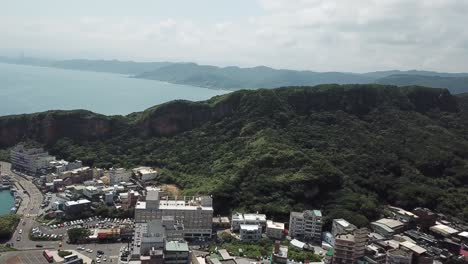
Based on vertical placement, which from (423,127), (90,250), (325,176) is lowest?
(90,250)

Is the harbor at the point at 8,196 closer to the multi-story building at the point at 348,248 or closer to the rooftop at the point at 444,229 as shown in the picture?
the multi-story building at the point at 348,248

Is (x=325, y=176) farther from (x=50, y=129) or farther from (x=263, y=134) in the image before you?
(x=50, y=129)

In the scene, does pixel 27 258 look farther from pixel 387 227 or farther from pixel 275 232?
pixel 387 227

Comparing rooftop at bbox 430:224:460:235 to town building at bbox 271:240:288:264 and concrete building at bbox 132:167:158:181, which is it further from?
concrete building at bbox 132:167:158:181

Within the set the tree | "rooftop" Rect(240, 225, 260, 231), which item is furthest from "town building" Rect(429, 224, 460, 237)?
the tree

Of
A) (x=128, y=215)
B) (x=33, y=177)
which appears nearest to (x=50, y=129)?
(x=33, y=177)

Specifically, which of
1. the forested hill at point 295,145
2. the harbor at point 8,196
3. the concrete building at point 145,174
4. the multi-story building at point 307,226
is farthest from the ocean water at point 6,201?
the multi-story building at point 307,226

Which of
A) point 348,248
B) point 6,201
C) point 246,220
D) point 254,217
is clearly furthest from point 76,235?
point 348,248
